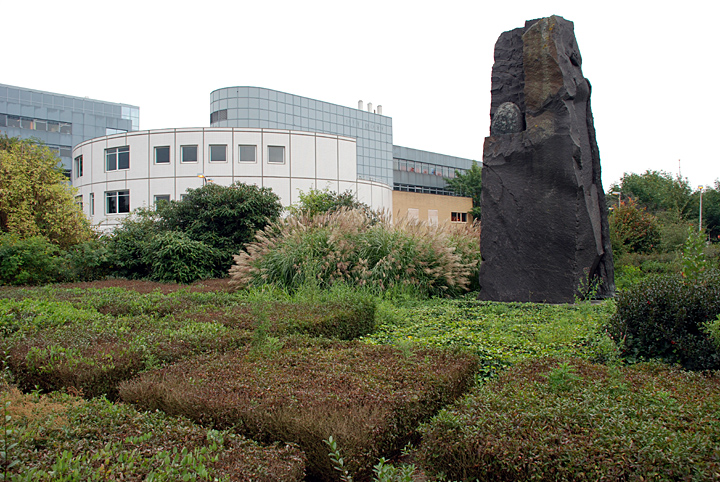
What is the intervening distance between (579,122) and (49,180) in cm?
1440

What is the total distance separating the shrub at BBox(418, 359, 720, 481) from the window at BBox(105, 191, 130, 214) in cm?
2908

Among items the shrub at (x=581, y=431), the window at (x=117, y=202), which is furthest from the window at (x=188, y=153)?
the shrub at (x=581, y=431)

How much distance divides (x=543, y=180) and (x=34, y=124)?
198 feet

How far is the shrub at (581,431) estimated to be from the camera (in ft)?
6.50

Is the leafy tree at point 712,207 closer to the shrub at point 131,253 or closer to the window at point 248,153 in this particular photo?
the window at point 248,153

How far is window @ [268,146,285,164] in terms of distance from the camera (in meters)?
27.9

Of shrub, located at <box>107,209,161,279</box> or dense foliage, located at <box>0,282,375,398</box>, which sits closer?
dense foliage, located at <box>0,282,375,398</box>

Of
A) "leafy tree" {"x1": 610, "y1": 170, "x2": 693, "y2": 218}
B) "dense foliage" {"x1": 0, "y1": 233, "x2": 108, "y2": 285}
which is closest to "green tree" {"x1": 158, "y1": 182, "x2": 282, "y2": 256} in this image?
"dense foliage" {"x1": 0, "y1": 233, "x2": 108, "y2": 285}

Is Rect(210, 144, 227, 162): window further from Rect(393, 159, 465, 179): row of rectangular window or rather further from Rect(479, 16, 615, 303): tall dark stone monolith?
Rect(393, 159, 465, 179): row of rectangular window

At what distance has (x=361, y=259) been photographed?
27.5 feet

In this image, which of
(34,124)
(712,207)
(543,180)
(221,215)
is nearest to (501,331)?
(543,180)

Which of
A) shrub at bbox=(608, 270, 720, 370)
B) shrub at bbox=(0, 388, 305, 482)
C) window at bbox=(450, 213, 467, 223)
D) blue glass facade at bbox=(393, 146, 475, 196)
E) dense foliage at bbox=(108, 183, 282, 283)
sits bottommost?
shrub at bbox=(0, 388, 305, 482)

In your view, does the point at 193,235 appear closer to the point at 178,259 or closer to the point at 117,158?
the point at 178,259

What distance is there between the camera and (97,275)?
12.8m
